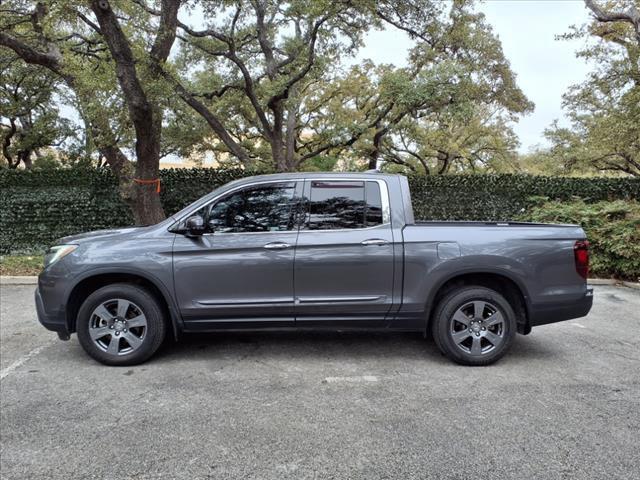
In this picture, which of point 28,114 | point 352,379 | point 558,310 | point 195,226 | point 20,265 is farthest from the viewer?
point 28,114

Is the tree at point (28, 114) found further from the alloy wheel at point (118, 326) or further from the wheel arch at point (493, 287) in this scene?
the wheel arch at point (493, 287)

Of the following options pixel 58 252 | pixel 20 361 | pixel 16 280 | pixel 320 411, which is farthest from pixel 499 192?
pixel 16 280

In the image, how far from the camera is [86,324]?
13.8 ft

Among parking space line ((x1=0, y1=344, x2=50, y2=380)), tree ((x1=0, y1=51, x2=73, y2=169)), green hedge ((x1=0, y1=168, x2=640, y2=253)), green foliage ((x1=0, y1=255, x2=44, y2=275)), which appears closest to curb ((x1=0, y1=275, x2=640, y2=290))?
green foliage ((x1=0, y1=255, x2=44, y2=275))

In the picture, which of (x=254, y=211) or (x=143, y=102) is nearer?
(x=254, y=211)

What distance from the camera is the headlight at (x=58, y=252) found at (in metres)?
4.24

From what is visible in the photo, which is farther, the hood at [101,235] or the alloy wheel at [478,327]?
the hood at [101,235]

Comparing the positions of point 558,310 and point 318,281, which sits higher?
point 318,281

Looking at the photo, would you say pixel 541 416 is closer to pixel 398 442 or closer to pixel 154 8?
pixel 398 442

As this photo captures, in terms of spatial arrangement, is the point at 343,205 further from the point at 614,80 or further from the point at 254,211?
the point at 614,80

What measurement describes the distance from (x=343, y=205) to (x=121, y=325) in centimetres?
241

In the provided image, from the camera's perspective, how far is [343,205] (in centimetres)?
434

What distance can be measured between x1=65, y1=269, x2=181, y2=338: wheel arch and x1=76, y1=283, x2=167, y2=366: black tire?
0.08 m

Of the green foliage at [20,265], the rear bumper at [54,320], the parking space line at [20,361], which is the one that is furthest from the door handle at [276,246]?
the green foliage at [20,265]
